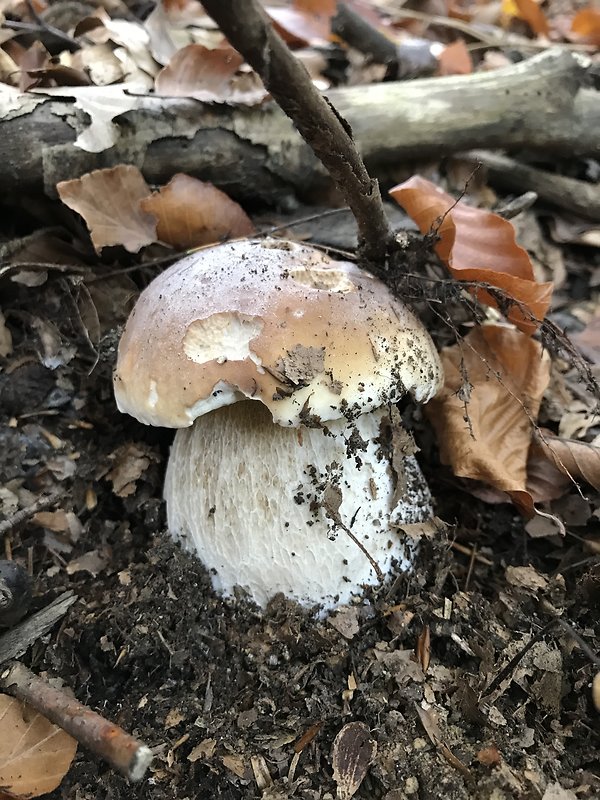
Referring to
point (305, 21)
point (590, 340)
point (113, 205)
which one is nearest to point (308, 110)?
point (113, 205)

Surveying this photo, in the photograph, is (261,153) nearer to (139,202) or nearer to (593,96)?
(139,202)

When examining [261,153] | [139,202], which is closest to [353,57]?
[261,153]

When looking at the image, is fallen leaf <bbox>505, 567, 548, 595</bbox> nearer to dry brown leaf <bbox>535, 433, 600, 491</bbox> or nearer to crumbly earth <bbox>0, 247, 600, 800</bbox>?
crumbly earth <bbox>0, 247, 600, 800</bbox>

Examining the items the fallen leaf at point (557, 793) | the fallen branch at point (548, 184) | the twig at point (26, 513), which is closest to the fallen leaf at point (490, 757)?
the fallen leaf at point (557, 793)

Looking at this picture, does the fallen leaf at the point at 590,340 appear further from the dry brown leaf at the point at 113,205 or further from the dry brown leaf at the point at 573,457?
the dry brown leaf at the point at 113,205

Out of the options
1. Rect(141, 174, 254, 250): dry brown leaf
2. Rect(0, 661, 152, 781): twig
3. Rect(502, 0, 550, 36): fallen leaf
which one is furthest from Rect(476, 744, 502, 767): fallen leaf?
Rect(502, 0, 550, 36): fallen leaf
